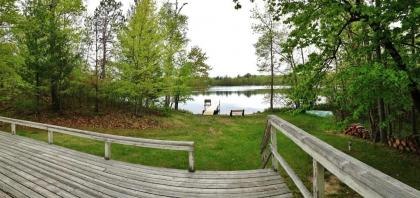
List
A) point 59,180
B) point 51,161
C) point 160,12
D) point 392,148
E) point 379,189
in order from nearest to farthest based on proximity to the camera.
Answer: point 379,189, point 59,180, point 51,161, point 392,148, point 160,12

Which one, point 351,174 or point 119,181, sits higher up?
point 351,174

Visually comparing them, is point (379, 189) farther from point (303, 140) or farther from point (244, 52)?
point (244, 52)

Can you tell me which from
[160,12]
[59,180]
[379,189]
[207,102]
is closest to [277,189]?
[379,189]

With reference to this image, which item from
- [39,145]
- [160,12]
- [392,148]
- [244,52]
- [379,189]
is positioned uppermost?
[244,52]

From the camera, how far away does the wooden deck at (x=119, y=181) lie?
548cm

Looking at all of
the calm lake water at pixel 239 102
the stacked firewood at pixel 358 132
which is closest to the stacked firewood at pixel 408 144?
the stacked firewood at pixel 358 132

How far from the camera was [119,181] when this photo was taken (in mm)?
6242

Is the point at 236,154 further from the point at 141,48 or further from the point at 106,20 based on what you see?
the point at 106,20

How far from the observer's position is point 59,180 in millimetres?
6461

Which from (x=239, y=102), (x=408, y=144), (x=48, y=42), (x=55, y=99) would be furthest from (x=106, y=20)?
(x=239, y=102)

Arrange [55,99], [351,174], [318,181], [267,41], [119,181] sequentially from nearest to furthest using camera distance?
1. [351,174]
2. [318,181]
3. [119,181]
4. [55,99]
5. [267,41]

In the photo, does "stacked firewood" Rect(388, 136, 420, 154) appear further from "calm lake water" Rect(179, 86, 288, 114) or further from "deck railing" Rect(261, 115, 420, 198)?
"calm lake water" Rect(179, 86, 288, 114)

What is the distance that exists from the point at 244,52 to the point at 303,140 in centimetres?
7926

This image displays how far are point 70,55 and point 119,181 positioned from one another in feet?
47.7
